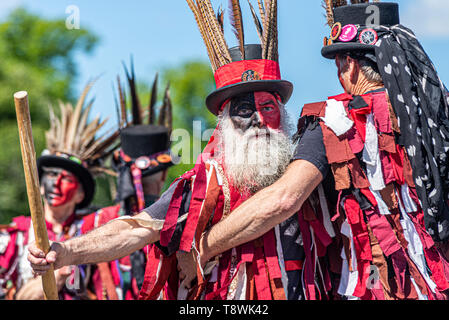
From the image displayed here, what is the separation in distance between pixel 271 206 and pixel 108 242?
0.84 meters

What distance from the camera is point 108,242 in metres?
2.96

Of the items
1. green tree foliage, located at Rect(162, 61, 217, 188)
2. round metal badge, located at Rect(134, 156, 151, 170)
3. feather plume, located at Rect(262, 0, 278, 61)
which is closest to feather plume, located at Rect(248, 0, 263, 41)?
feather plume, located at Rect(262, 0, 278, 61)

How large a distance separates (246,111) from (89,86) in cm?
393

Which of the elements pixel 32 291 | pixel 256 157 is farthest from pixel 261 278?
pixel 32 291

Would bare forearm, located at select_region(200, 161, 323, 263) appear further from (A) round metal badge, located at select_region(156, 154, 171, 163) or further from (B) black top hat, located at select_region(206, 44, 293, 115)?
(A) round metal badge, located at select_region(156, 154, 171, 163)

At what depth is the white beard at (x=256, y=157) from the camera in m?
3.10

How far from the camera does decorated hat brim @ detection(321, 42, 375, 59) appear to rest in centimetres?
311

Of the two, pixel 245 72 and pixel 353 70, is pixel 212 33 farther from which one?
pixel 353 70

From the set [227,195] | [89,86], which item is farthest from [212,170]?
[89,86]

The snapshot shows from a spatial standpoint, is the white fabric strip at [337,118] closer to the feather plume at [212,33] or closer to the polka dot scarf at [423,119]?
the polka dot scarf at [423,119]

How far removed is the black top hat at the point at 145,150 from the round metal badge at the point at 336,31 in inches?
119

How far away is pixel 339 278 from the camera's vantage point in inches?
121

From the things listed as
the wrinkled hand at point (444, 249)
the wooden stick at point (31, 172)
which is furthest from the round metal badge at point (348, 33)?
the wooden stick at point (31, 172)

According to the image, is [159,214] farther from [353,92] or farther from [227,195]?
[353,92]
